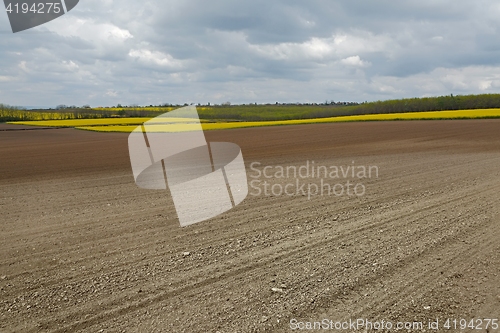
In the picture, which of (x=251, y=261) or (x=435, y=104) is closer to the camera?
(x=251, y=261)

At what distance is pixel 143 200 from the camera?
10.4 meters

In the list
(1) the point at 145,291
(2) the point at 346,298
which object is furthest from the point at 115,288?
(2) the point at 346,298

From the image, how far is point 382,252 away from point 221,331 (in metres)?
3.19

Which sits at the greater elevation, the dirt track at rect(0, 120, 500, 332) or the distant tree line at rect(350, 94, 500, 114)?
the distant tree line at rect(350, 94, 500, 114)

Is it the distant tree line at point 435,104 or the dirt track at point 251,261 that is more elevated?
the distant tree line at point 435,104

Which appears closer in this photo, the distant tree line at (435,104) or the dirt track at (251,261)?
the dirt track at (251,261)

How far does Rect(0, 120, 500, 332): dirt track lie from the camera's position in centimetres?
463

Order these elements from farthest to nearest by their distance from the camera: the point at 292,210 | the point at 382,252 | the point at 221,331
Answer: the point at 292,210, the point at 382,252, the point at 221,331

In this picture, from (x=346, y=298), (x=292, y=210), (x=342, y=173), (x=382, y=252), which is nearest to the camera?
(x=346, y=298)

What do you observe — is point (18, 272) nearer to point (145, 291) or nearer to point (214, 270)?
point (145, 291)

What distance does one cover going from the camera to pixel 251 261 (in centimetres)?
609

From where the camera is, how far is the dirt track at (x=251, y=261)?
463 cm

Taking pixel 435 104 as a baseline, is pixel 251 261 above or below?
below

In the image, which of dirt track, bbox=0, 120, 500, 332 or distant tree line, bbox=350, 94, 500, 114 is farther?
distant tree line, bbox=350, 94, 500, 114
